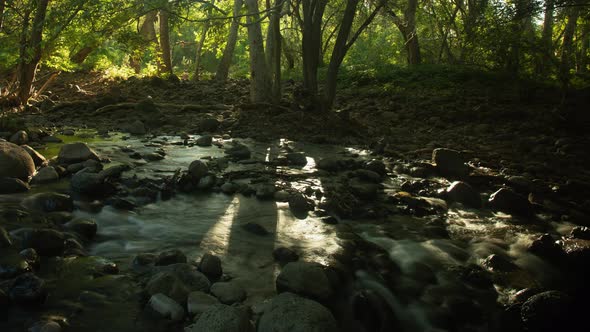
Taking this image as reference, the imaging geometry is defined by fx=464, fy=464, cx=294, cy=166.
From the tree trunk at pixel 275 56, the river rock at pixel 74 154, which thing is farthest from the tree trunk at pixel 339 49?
the river rock at pixel 74 154

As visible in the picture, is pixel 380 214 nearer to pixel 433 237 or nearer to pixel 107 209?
pixel 433 237

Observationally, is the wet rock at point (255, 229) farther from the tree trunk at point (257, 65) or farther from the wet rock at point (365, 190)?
the tree trunk at point (257, 65)

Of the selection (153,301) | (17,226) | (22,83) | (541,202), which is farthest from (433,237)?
(22,83)

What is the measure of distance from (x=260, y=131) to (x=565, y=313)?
781 cm

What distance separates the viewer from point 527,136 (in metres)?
9.08

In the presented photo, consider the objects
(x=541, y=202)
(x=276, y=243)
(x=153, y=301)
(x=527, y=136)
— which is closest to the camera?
(x=153, y=301)

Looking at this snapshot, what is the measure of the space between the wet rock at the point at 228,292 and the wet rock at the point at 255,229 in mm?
1211

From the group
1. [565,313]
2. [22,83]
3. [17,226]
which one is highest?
[22,83]

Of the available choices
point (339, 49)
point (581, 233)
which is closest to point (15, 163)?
point (581, 233)

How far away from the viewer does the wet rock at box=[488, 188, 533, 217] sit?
16.9 ft

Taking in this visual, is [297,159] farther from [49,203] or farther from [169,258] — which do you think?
[169,258]

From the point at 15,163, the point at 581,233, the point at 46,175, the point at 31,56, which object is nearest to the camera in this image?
the point at 581,233

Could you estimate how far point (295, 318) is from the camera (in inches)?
96.5

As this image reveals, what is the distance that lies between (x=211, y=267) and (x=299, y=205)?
6.05 feet
